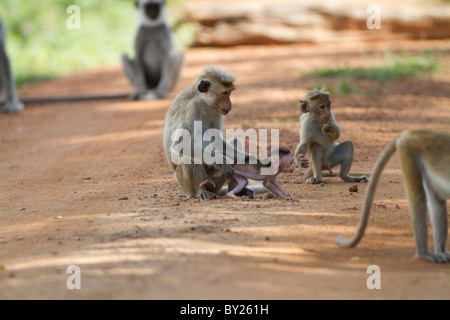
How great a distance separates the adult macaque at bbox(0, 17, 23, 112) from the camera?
644 inches

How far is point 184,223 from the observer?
6.83m

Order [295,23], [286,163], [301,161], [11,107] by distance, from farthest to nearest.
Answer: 1. [295,23]
2. [11,107]
3. [301,161]
4. [286,163]

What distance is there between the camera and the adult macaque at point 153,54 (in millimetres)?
17734

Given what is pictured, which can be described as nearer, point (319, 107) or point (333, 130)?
point (319, 107)

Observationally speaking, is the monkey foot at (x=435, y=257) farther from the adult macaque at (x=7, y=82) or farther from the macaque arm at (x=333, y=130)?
the adult macaque at (x=7, y=82)

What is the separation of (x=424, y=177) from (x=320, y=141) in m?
3.10

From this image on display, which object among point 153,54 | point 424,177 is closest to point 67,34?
point 153,54

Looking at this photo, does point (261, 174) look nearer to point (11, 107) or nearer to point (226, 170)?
point (226, 170)

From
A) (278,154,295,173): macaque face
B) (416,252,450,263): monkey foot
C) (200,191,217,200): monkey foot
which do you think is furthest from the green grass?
(416,252,450,263): monkey foot

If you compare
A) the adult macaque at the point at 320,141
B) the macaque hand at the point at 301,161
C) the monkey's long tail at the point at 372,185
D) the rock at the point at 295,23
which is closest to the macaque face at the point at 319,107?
the adult macaque at the point at 320,141

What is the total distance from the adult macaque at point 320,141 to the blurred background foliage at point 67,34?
15.7 metres

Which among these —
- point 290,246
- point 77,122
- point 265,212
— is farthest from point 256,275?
point 77,122

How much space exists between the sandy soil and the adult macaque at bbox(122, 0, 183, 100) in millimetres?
2990

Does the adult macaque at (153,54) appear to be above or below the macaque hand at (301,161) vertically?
above
